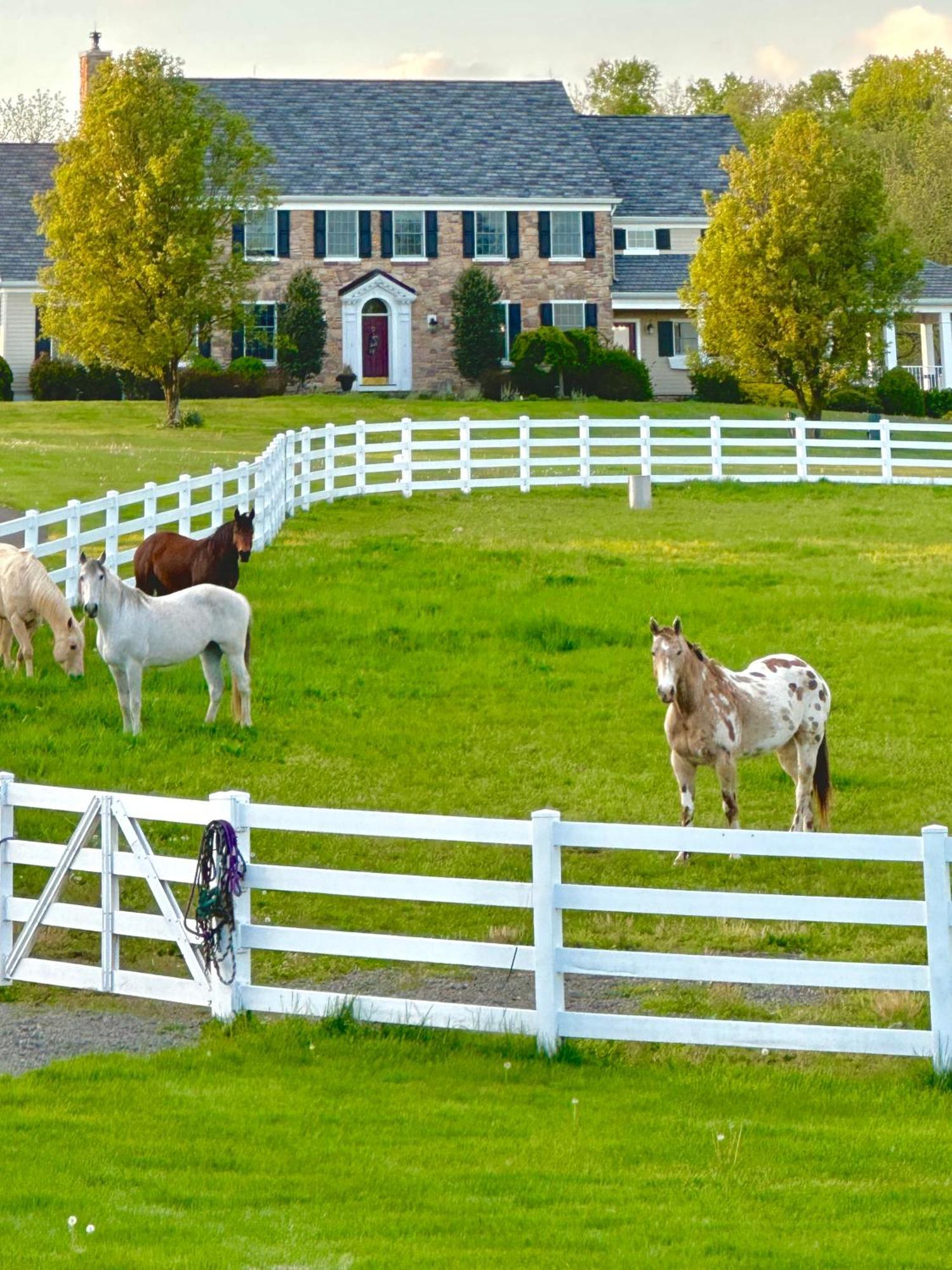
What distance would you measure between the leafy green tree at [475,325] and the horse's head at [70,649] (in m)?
34.9

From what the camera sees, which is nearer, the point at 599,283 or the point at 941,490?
the point at 941,490

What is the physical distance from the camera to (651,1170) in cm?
689

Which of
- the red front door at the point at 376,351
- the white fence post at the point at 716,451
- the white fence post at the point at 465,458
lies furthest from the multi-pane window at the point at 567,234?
the white fence post at the point at 465,458

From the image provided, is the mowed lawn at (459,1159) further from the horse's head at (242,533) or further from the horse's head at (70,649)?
the horse's head at (242,533)

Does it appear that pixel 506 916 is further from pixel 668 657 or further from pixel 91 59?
pixel 91 59

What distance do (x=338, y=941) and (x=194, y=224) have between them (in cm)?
3562

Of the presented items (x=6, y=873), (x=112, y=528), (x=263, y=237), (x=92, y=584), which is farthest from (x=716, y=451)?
(x=6, y=873)

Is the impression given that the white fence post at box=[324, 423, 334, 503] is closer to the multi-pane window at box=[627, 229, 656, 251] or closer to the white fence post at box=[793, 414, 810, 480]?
the white fence post at box=[793, 414, 810, 480]

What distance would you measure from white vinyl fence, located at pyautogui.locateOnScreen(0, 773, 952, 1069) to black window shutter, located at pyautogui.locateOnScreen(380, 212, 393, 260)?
145ft

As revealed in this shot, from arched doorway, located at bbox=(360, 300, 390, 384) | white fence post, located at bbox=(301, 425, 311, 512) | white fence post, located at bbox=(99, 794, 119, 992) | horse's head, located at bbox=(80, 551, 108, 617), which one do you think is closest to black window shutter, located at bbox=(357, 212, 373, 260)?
arched doorway, located at bbox=(360, 300, 390, 384)

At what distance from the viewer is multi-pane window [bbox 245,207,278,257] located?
2034 inches

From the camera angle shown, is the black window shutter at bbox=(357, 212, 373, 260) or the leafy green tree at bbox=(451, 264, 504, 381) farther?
the black window shutter at bbox=(357, 212, 373, 260)

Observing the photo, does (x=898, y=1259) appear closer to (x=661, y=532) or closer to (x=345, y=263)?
(x=661, y=532)

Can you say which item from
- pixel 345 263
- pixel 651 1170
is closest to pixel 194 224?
pixel 345 263
